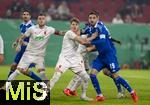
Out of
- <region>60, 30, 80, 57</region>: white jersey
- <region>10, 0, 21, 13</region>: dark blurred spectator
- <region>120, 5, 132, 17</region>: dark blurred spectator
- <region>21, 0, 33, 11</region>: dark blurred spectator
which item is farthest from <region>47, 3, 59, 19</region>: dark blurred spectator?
<region>60, 30, 80, 57</region>: white jersey

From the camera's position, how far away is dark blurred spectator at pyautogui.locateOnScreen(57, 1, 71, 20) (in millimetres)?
34625

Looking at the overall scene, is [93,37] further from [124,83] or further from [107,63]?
[124,83]

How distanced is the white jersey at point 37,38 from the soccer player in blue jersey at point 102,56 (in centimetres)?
118

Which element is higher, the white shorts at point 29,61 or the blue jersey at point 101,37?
the blue jersey at point 101,37

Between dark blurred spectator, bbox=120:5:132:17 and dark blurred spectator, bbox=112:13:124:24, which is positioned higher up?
dark blurred spectator, bbox=120:5:132:17

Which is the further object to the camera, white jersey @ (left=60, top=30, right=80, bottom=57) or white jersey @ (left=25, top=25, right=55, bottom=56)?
white jersey @ (left=25, top=25, right=55, bottom=56)

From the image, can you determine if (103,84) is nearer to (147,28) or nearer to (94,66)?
(94,66)

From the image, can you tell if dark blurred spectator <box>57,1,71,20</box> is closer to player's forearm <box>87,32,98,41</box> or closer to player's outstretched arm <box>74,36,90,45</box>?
player's forearm <box>87,32,98,41</box>

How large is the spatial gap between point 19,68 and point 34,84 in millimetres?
1515

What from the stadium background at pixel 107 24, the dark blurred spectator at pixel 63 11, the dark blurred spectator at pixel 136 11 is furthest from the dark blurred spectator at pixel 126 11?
the dark blurred spectator at pixel 63 11

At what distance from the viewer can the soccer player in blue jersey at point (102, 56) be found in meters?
15.5

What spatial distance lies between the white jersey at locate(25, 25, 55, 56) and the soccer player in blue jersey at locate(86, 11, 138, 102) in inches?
46.3

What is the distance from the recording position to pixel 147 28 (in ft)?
109

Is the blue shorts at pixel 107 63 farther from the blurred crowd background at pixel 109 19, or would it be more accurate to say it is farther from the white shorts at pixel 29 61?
the blurred crowd background at pixel 109 19
